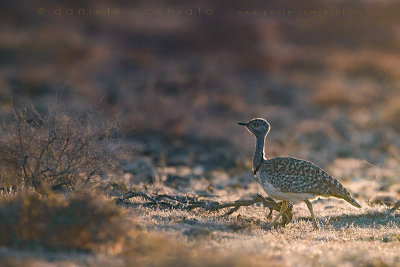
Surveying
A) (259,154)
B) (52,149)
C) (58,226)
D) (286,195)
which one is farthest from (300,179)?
(52,149)

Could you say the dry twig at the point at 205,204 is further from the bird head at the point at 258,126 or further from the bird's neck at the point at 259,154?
the bird head at the point at 258,126

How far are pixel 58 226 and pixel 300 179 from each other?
3791 mm

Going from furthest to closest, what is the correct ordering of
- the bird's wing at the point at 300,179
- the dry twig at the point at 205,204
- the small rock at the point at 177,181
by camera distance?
the small rock at the point at 177,181
the dry twig at the point at 205,204
the bird's wing at the point at 300,179

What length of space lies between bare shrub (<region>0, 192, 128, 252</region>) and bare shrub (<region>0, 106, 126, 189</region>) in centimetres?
310

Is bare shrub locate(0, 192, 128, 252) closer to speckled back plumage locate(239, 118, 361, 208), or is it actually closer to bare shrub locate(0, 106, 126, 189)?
speckled back plumage locate(239, 118, 361, 208)

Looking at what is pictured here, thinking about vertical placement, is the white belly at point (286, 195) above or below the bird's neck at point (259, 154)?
below

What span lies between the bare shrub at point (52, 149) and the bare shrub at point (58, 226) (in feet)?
10.2

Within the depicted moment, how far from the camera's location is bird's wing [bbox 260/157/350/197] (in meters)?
8.19

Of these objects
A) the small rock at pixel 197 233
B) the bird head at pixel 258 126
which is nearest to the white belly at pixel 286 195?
the bird head at pixel 258 126

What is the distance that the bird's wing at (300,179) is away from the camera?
819 centimetres

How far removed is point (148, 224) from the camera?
24.0 ft

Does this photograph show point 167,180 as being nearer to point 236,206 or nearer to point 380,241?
point 236,206

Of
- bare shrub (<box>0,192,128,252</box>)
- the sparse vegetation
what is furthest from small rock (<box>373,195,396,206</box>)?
bare shrub (<box>0,192,128,252</box>)

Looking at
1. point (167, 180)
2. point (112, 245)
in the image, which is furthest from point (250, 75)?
point (112, 245)
